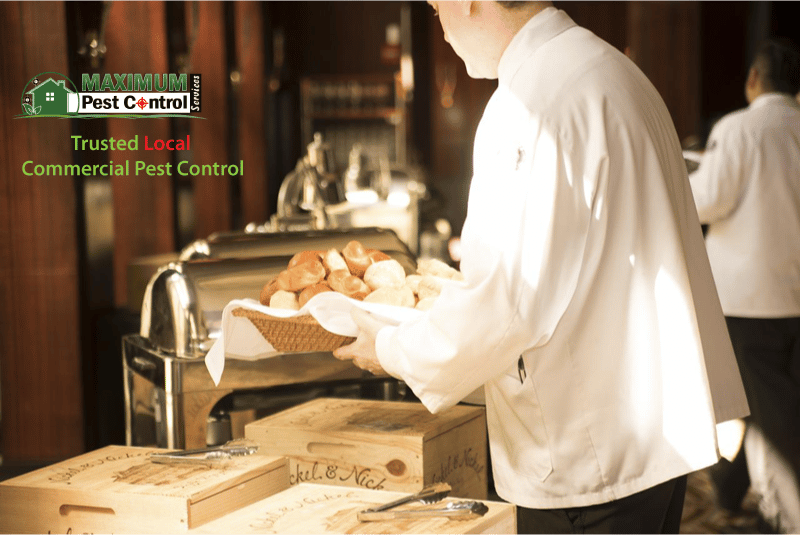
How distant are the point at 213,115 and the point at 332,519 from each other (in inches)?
184

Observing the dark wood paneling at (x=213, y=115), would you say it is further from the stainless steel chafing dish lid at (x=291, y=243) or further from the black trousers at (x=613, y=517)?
the black trousers at (x=613, y=517)

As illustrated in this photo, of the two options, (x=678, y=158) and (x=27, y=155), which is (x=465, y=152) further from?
(x=678, y=158)

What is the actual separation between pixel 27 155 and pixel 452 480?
6.48ft

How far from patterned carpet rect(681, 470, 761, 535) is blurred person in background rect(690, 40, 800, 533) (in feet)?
0.51

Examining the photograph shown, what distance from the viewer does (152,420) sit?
7.68ft

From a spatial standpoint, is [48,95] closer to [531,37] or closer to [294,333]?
[294,333]

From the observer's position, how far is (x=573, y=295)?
148cm

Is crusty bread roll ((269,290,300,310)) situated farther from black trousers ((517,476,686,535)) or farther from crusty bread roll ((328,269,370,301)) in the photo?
black trousers ((517,476,686,535))

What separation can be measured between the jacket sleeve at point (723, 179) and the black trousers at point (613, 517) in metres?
2.23

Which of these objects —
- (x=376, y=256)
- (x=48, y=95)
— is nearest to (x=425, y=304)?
(x=376, y=256)

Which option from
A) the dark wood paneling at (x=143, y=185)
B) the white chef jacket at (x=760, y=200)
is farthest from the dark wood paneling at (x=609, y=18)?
the white chef jacket at (x=760, y=200)

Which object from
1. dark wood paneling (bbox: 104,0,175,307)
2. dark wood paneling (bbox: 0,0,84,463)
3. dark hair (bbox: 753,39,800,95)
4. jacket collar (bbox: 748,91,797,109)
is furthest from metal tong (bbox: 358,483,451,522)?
dark wood paneling (bbox: 104,0,175,307)

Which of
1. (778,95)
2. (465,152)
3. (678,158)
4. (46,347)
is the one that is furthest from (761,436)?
(465,152)

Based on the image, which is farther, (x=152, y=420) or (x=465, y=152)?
(x=465, y=152)
